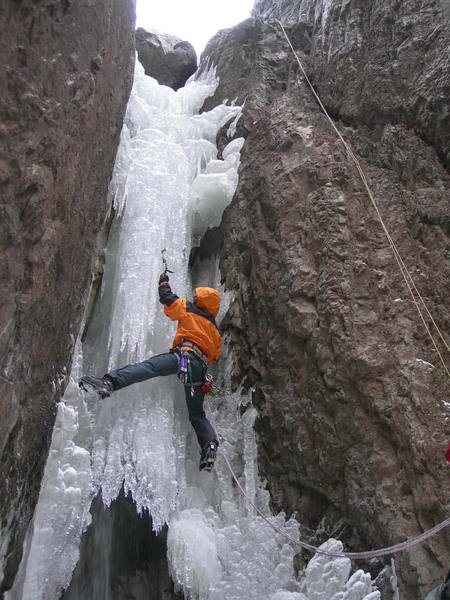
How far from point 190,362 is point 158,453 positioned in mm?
704

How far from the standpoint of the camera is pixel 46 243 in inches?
138

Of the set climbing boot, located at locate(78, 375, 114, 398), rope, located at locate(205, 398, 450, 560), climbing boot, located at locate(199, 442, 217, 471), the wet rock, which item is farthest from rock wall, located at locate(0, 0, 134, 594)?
the wet rock

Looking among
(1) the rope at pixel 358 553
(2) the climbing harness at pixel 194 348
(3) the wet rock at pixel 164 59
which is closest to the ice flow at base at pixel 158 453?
(1) the rope at pixel 358 553

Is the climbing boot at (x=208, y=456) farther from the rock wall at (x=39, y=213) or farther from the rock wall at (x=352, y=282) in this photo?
the rock wall at (x=39, y=213)

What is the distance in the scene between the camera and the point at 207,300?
481 cm

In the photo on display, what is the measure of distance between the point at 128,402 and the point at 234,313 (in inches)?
50.8

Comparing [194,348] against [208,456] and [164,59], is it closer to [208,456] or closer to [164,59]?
[208,456]

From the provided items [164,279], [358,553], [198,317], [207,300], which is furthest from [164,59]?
[358,553]

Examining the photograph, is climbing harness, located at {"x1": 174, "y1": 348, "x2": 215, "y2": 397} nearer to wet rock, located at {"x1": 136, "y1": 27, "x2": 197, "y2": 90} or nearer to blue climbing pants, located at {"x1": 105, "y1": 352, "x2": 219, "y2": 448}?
blue climbing pants, located at {"x1": 105, "y1": 352, "x2": 219, "y2": 448}

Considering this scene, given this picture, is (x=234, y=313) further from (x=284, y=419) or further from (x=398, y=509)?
(x=398, y=509)

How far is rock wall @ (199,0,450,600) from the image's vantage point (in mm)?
3721

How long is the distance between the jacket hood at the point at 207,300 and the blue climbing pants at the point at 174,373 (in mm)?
508

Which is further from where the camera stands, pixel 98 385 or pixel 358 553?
pixel 98 385

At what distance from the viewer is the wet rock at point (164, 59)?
10.0m
